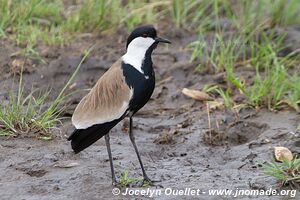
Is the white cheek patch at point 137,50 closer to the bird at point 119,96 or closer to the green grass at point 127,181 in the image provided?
the bird at point 119,96

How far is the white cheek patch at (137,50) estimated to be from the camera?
5289 millimetres

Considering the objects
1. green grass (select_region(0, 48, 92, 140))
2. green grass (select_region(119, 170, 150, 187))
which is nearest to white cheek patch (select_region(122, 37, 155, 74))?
green grass (select_region(119, 170, 150, 187))

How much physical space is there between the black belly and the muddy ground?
0.59m

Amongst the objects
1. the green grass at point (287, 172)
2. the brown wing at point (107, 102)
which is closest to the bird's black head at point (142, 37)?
the brown wing at point (107, 102)

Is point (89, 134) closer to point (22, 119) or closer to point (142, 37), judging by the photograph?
point (142, 37)

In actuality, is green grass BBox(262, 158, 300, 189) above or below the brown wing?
below

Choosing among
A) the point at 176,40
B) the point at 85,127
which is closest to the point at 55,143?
the point at 85,127

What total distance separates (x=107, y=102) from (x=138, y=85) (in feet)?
0.91

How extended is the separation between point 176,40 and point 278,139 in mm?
2290

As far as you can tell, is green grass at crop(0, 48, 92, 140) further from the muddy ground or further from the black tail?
the black tail

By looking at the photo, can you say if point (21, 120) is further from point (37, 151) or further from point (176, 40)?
point (176, 40)

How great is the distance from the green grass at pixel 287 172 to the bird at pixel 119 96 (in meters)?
0.85

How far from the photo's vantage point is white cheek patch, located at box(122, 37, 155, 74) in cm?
529

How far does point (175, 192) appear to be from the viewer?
→ 5.14 m
